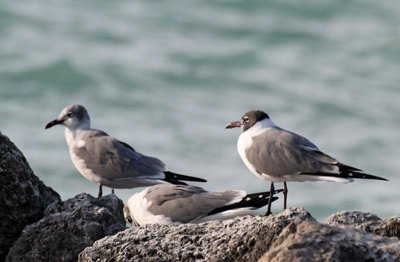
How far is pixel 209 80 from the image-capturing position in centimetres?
2550

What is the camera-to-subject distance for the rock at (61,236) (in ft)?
21.5

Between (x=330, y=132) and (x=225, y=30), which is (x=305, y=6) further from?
(x=330, y=132)

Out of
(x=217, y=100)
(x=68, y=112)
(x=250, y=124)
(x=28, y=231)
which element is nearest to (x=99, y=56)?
(x=217, y=100)

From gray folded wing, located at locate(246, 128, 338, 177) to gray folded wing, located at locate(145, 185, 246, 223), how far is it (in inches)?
24.7

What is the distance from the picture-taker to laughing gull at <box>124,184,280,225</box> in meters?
8.48

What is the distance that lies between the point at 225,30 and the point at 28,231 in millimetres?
21560

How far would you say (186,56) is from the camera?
2616 centimetres

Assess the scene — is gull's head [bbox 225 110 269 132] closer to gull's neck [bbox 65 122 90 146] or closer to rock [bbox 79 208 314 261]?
gull's neck [bbox 65 122 90 146]

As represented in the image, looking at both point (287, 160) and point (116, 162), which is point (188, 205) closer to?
point (287, 160)

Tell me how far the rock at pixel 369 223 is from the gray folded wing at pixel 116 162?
351 cm

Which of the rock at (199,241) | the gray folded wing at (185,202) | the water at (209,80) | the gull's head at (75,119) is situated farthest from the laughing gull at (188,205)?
the water at (209,80)

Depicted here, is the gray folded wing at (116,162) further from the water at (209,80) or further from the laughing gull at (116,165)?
the water at (209,80)

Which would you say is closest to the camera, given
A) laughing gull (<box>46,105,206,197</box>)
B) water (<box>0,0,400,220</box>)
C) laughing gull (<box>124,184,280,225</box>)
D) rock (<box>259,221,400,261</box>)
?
rock (<box>259,221,400,261</box>)

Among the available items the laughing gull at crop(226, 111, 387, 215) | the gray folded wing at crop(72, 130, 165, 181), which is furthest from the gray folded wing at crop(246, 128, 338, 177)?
the gray folded wing at crop(72, 130, 165, 181)
